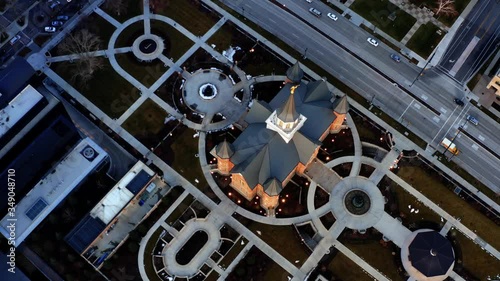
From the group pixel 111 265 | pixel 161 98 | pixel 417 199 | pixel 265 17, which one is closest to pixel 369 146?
pixel 417 199

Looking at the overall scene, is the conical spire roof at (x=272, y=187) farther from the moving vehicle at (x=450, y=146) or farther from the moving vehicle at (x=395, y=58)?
the moving vehicle at (x=395, y=58)

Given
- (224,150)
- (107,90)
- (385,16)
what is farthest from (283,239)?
(385,16)

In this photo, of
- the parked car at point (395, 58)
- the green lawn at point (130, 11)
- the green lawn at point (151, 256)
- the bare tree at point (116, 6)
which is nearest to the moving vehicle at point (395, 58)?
the parked car at point (395, 58)

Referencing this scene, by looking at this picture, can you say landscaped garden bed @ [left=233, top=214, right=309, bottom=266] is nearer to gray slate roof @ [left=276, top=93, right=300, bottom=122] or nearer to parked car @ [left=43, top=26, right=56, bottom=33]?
gray slate roof @ [left=276, top=93, right=300, bottom=122]

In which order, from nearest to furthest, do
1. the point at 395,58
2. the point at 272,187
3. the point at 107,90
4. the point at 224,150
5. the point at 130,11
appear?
the point at 272,187
the point at 224,150
the point at 107,90
the point at 395,58
the point at 130,11

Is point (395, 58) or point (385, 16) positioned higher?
point (385, 16)

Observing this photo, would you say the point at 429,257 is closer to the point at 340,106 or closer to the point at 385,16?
the point at 340,106

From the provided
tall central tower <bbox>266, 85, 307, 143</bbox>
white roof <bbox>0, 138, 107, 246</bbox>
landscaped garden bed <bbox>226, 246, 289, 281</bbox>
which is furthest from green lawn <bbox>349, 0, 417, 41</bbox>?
white roof <bbox>0, 138, 107, 246</bbox>
